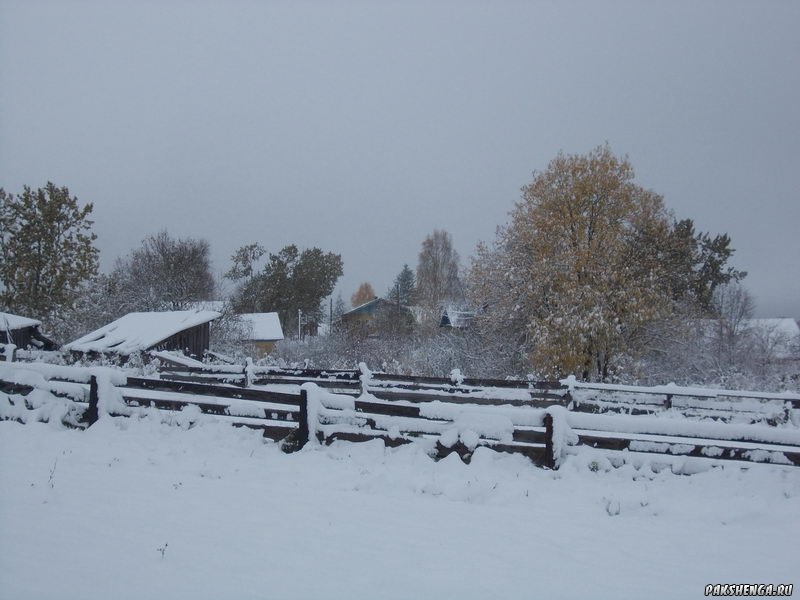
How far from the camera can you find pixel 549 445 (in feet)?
20.6

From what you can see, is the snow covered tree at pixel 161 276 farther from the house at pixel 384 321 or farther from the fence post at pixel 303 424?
the fence post at pixel 303 424

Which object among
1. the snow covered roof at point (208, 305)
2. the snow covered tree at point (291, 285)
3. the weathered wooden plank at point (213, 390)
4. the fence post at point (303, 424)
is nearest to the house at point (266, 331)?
the snow covered roof at point (208, 305)

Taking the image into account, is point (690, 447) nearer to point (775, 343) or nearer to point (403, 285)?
point (775, 343)

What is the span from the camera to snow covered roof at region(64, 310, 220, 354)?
21922 millimetres

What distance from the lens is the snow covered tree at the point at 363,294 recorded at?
83375 millimetres

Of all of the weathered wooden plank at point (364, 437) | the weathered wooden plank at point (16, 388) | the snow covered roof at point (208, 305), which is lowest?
the weathered wooden plank at point (364, 437)

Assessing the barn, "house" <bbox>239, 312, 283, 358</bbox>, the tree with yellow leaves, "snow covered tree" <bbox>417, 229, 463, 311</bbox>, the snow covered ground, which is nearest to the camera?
the snow covered ground

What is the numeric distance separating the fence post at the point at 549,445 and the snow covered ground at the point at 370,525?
0.19 metres

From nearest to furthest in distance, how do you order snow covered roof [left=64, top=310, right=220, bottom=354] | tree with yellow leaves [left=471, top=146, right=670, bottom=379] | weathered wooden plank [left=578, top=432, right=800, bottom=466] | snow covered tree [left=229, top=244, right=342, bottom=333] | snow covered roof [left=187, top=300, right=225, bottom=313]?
weathered wooden plank [left=578, top=432, right=800, bottom=466] → tree with yellow leaves [left=471, top=146, right=670, bottom=379] → snow covered roof [left=64, top=310, right=220, bottom=354] → snow covered roof [left=187, top=300, right=225, bottom=313] → snow covered tree [left=229, top=244, right=342, bottom=333]

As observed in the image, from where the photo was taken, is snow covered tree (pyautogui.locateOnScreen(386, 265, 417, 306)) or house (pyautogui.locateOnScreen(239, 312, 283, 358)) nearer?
house (pyautogui.locateOnScreen(239, 312, 283, 358))

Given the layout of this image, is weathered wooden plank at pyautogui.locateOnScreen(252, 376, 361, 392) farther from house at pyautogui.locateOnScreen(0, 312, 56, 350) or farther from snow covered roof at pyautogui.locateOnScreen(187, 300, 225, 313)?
snow covered roof at pyautogui.locateOnScreen(187, 300, 225, 313)

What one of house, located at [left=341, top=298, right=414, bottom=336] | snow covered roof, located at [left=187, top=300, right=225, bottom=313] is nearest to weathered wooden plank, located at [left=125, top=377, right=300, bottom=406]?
snow covered roof, located at [left=187, top=300, right=225, bottom=313]

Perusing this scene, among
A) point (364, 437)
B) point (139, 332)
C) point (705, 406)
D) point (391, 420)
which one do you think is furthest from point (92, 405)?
Result: point (139, 332)

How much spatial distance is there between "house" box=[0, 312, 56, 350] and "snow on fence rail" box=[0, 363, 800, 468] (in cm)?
2073
